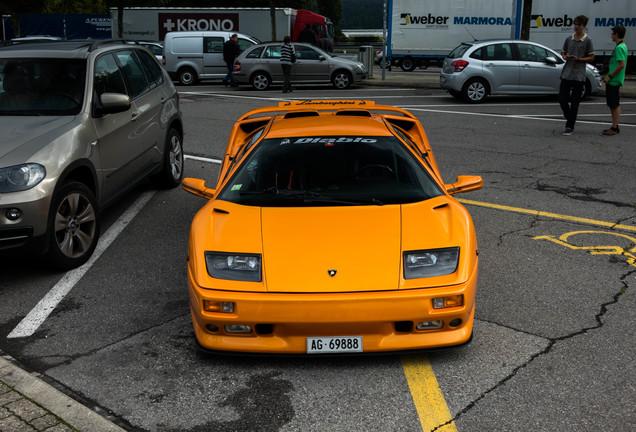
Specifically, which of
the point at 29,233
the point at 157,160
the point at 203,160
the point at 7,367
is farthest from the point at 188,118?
the point at 7,367

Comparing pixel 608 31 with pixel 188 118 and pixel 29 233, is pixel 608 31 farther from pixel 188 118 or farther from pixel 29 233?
pixel 29 233

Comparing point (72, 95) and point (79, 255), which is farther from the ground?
point (72, 95)

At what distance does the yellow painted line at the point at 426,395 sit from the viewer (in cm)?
333

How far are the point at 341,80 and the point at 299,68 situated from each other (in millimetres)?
1327

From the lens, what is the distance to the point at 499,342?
165 inches

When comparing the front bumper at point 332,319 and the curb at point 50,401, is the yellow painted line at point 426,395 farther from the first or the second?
the curb at point 50,401

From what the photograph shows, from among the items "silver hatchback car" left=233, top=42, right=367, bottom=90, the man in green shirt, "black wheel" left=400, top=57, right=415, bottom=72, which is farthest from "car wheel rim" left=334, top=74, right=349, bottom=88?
"black wheel" left=400, top=57, right=415, bottom=72

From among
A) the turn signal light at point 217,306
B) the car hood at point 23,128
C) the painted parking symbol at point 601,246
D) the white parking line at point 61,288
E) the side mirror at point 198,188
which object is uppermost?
the car hood at point 23,128

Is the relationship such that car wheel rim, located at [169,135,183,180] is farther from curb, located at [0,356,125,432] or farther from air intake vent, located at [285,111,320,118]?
curb, located at [0,356,125,432]

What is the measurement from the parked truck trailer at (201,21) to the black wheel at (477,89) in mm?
17602

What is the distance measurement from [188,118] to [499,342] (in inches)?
440

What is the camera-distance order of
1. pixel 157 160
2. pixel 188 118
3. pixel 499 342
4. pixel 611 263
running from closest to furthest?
pixel 499 342
pixel 611 263
pixel 157 160
pixel 188 118

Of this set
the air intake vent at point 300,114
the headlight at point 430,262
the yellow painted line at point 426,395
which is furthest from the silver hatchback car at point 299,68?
the yellow painted line at point 426,395

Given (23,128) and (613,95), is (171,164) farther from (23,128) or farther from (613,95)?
(613,95)
